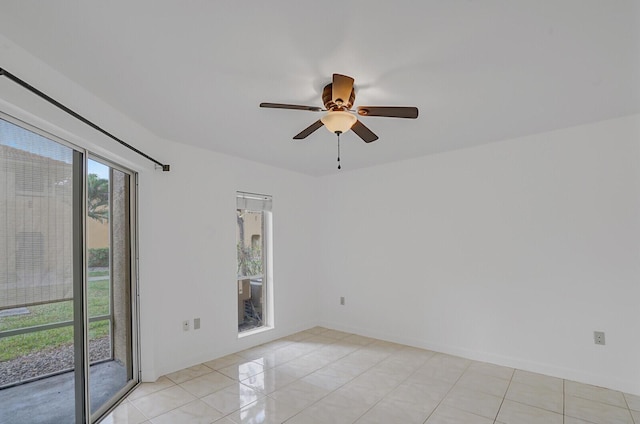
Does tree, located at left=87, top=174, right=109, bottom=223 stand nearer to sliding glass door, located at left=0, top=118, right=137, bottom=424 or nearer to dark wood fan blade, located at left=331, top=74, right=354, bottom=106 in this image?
sliding glass door, located at left=0, top=118, right=137, bottom=424

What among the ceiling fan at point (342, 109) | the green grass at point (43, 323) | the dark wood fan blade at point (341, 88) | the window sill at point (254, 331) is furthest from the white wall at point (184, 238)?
the dark wood fan blade at point (341, 88)

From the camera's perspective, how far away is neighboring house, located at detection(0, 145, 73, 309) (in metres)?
1.62

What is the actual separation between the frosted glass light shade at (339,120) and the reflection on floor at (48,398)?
90.3 inches

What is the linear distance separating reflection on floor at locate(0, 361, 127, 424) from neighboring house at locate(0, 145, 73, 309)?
1.57 feet

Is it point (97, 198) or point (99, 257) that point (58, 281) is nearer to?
point (99, 257)

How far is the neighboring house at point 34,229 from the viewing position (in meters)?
1.62

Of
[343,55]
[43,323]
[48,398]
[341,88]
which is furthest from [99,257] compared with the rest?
[343,55]

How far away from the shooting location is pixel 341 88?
1.85 m

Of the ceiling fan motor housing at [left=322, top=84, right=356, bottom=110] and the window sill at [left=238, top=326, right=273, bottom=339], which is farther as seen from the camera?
the window sill at [left=238, top=326, right=273, bottom=339]

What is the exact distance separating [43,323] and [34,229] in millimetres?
546

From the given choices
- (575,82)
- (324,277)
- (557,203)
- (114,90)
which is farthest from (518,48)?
(324,277)

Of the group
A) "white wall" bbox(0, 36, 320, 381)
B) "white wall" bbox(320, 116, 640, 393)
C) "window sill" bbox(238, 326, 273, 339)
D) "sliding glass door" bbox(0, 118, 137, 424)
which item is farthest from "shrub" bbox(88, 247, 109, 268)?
"white wall" bbox(320, 116, 640, 393)

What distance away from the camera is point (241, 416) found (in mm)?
2404

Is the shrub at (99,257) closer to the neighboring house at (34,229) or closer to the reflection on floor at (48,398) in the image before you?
the neighboring house at (34,229)
